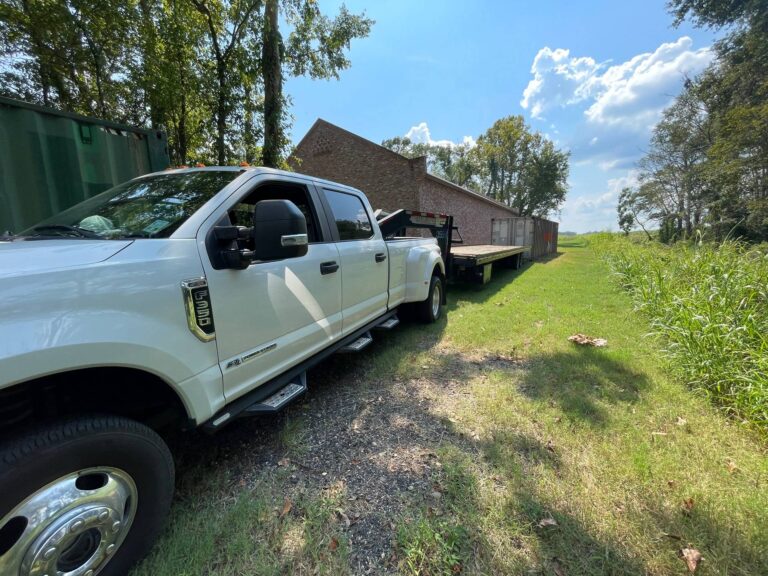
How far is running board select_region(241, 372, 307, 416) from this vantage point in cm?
217

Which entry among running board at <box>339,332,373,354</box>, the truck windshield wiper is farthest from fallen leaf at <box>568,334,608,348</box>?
the truck windshield wiper

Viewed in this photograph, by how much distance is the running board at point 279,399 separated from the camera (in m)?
2.17

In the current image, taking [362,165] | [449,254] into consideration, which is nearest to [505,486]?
[449,254]

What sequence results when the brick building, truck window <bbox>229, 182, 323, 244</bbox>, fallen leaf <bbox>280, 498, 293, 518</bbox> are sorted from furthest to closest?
the brick building, truck window <bbox>229, 182, 323, 244</bbox>, fallen leaf <bbox>280, 498, 293, 518</bbox>

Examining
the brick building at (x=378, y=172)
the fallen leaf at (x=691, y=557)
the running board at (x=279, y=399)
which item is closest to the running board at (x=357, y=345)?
the running board at (x=279, y=399)

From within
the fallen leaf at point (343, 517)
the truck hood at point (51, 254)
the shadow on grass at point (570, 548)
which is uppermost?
the truck hood at point (51, 254)

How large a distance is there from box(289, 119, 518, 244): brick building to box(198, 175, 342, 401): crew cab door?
1226cm

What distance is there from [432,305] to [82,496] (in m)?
4.74

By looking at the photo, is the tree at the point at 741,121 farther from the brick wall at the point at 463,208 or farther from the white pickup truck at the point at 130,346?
the white pickup truck at the point at 130,346

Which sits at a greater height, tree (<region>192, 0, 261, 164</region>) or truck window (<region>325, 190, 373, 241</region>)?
tree (<region>192, 0, 261, 164</region>)

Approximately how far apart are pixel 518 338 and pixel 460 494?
3.28 metres

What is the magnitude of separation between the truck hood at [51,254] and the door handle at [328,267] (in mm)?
1386

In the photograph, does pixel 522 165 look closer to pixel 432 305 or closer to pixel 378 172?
pixel 378 172

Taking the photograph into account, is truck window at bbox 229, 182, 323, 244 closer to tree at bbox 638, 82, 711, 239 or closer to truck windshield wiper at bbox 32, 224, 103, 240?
truck windshield wiper at bbox 32, 224, 103, 240
